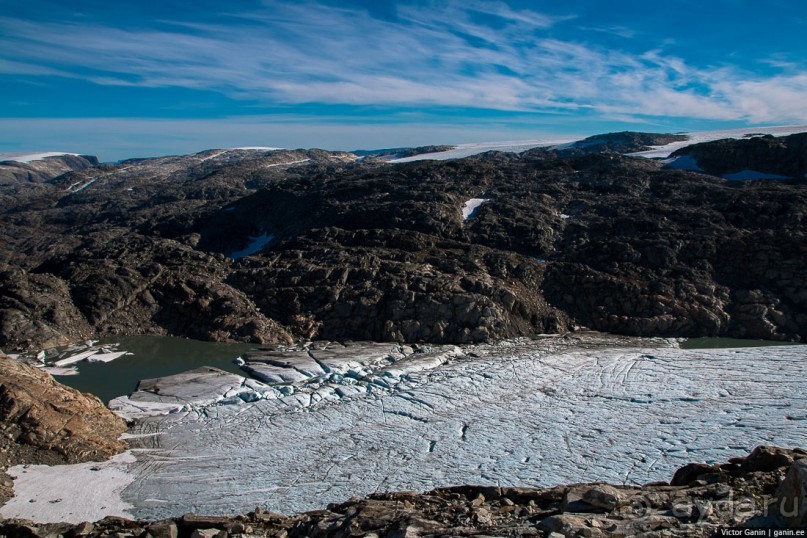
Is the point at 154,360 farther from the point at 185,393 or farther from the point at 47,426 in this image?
the point at 47,426

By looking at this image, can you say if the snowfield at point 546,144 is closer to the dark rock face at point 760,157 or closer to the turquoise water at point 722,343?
the dark rock face at point 760,157

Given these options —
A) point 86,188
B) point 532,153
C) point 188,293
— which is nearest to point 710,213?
point 188,293

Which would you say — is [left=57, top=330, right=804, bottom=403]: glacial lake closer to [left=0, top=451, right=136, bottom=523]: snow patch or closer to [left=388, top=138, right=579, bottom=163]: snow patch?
[left=0, top=451, right=136, bottom=523]: snow patch

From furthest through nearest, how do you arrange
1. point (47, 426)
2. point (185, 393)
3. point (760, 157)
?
point (760, 157)
point (185, 393)
point (47, 426)

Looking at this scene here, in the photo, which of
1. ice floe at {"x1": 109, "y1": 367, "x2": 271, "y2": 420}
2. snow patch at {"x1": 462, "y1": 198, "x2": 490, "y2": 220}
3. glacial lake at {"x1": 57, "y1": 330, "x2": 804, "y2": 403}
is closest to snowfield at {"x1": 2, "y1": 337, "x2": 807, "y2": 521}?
ice floe at {"x1": 109, "y1": 367, "x2": 271, "y2": 420}

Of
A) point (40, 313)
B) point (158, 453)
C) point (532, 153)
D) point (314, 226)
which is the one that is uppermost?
point (532, 153)

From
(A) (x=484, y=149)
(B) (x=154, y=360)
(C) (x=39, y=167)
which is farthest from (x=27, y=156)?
(B) (x=154, y=360)

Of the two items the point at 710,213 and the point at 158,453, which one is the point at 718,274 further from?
the point at 158,453
